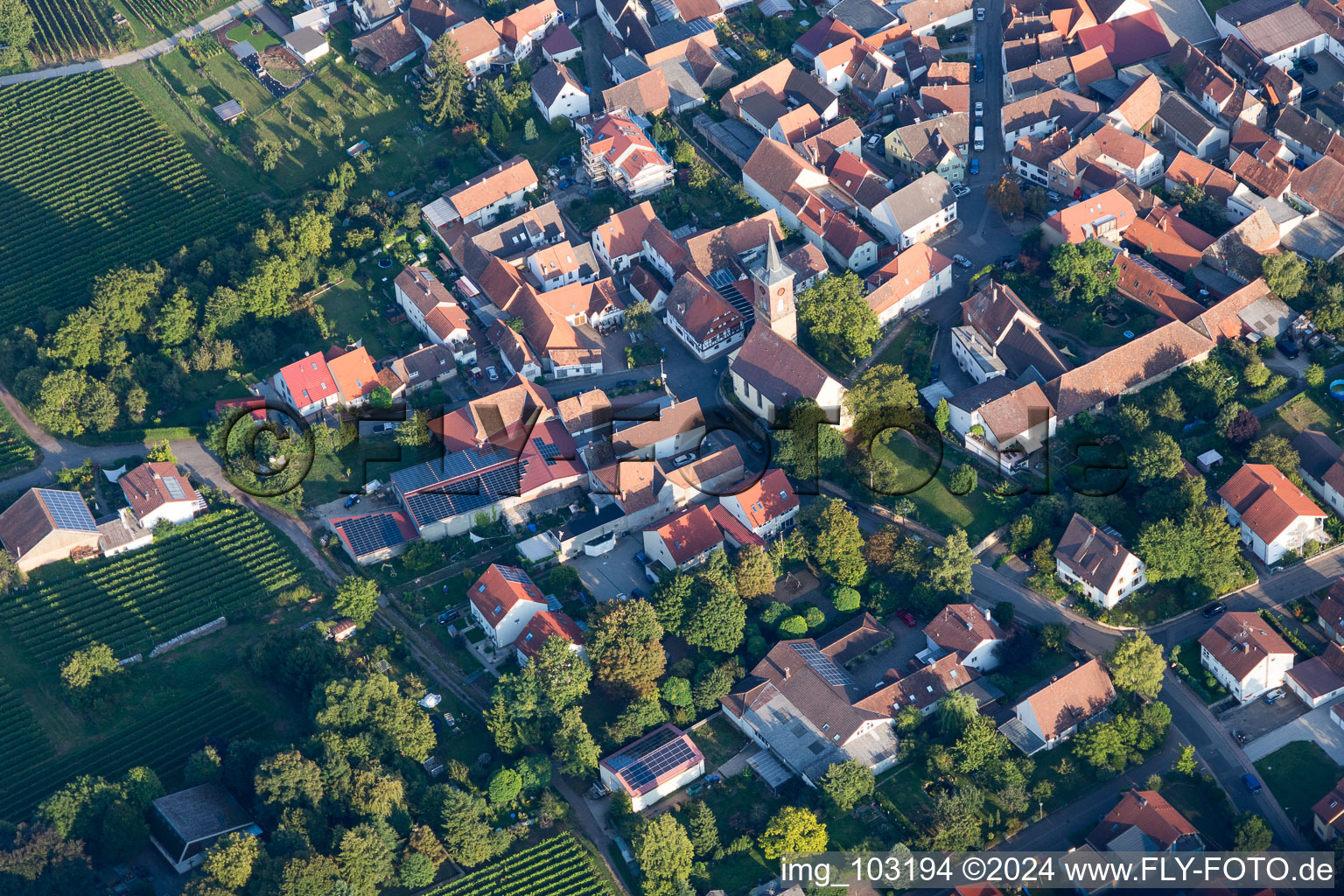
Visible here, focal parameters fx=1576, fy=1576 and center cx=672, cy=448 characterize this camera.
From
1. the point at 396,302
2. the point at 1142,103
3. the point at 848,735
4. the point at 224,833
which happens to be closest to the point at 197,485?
the point at 396,302

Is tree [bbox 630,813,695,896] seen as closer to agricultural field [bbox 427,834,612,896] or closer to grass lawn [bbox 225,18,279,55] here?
agricultural field [bbox 427,834,612,896]

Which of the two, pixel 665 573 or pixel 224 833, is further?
pixel 665 573

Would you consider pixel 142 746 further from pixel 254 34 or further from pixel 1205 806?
pixel 254 34

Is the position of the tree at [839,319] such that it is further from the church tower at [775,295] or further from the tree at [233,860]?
the tree at [233,860]

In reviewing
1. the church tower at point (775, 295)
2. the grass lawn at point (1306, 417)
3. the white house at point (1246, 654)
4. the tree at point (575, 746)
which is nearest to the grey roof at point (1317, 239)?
the grass lawn at point (1306, 417)

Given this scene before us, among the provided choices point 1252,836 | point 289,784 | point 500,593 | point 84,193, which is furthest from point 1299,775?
point 84,193

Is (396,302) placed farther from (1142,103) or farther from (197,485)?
(1142,103)
